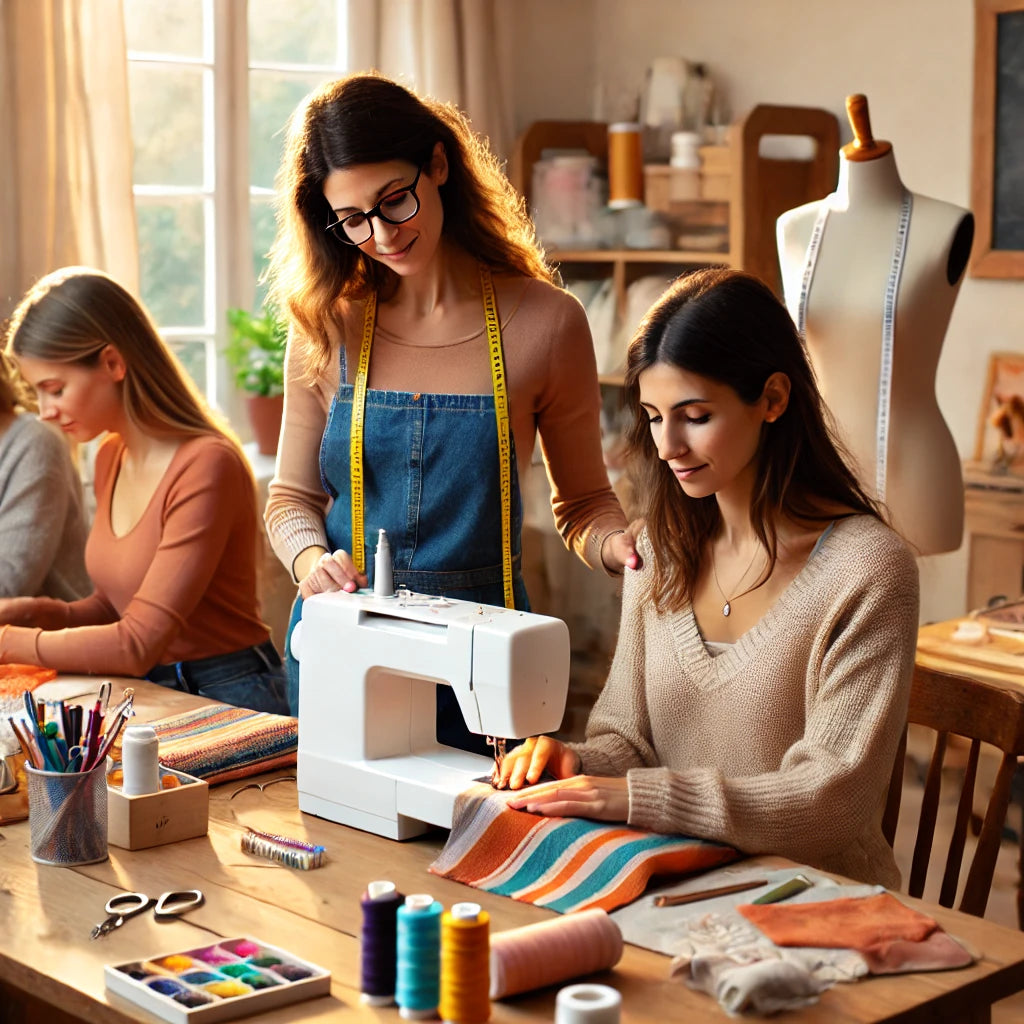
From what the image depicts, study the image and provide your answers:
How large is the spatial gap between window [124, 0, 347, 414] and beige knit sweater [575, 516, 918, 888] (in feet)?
8.80

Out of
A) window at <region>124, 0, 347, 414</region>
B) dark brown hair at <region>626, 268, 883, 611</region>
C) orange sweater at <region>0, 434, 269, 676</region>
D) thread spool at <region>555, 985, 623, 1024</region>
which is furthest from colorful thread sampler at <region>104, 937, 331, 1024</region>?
window at <region>124, 0, 347, 414</region>

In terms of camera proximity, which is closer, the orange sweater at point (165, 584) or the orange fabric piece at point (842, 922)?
the orange fabric piece at point (842, 922)

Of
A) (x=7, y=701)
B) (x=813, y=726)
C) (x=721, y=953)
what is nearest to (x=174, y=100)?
(x=7, y=701)

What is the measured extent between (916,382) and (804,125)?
1.69m

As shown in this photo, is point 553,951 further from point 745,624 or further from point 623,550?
point 623,550

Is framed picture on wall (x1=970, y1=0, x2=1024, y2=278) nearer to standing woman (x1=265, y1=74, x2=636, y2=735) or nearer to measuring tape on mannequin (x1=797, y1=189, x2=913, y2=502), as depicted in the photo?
measuring tape on mannequin (x1=797, y1=189, x2=913, y2=502)

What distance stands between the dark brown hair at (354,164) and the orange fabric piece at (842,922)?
3.63 ft

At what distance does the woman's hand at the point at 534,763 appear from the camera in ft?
5.81

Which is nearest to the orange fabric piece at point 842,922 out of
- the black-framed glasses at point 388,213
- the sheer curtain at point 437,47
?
the black-framed glasses at point 388,213

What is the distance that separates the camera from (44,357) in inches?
104

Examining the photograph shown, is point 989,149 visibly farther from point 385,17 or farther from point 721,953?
point 721,953

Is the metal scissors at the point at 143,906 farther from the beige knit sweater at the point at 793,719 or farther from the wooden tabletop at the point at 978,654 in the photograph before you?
the wooden tabletop at the point at 978,654

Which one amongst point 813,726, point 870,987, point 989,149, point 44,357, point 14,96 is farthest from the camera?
point 989,149

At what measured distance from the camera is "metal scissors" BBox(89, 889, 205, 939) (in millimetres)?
1521
